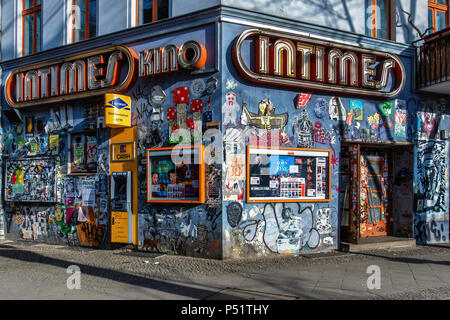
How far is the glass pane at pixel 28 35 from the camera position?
14.0 m

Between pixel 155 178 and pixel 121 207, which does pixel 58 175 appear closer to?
pixel 121 207

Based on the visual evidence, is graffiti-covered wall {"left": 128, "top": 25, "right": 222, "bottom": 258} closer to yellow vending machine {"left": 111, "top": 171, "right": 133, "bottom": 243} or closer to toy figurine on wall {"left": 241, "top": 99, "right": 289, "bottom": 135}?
yellow vending machine {"left": 111, "top": 171, "right": 133, "bottom": 243}

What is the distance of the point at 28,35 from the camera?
46.0ft

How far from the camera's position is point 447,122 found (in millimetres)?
13203

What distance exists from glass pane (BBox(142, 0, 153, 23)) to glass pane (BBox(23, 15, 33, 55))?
4285 millimetres

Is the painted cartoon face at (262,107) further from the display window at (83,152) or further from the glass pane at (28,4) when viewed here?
the glass pane at (28,4)

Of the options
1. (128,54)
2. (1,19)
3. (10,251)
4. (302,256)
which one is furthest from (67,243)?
(1,19)

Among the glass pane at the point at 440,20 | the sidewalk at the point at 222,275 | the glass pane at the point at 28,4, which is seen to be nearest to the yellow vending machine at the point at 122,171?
the sidewalk at the point at 222,275

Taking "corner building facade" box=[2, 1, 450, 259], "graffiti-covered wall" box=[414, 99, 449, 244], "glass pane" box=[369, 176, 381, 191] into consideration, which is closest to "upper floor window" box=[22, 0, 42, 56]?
"corner building facade" box=[2, 1, 450, 259]

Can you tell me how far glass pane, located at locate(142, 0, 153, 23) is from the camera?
11522 mm

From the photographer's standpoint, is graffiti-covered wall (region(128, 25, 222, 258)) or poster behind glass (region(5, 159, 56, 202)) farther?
poster behind glass (region(5, 159, 56, 202))

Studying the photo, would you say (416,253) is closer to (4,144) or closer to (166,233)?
(166,233)

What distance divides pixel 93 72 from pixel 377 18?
7285 mm
